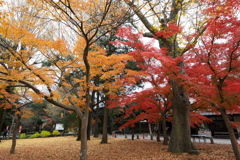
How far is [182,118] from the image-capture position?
300 inches

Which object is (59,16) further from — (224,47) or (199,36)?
(224,47)

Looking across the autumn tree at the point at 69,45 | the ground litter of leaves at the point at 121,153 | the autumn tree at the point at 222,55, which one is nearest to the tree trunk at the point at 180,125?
the ground litter of leaves at the point at 121,153

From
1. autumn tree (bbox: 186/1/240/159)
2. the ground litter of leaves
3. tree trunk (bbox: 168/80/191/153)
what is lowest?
the ground litter of leaves

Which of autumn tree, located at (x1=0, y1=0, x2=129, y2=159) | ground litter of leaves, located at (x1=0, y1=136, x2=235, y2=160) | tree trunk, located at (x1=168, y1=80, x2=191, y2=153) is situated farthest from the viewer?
tree trunk, located at (x1=168, y1=80, x2=191, y2=153)

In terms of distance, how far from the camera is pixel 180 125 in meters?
7.55

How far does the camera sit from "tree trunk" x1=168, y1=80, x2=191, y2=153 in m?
7.23

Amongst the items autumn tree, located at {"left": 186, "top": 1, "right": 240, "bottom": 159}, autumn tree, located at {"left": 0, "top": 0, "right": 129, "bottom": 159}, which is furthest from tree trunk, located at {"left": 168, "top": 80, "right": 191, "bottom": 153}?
autumn tree, located at {"left": 0, "top": 0, "right": 129, "bottom": 159}

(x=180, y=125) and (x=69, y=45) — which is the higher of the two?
(x=69, y=45)

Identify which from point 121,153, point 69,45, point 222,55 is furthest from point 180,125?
point 69,45

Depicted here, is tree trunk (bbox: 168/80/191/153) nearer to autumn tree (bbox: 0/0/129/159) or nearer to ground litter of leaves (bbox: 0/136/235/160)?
ground litter of leaves (bbox: 0/136/235/160)

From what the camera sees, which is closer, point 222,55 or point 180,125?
point 222,55

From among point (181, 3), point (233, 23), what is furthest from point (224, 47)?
point (181, 3)

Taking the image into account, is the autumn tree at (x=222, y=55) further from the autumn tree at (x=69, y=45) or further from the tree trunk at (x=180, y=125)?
the autumn tree at (x=69, y=45)

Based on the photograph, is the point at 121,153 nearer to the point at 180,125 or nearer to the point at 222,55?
the point at 180,125
